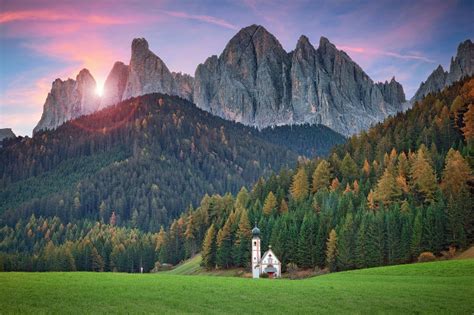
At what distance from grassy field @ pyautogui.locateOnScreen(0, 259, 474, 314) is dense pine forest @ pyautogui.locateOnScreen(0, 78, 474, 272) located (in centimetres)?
3077

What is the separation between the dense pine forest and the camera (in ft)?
252

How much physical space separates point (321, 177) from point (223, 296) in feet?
250

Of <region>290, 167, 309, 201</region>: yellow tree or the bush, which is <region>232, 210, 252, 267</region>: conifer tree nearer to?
<region>290, 167, 309, 201</region>: yellow tree

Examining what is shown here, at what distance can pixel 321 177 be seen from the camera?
11231 centimetres

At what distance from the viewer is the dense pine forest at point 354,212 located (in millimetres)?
76769

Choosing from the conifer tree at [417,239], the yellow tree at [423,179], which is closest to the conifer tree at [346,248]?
the conifer tree at [417,239]

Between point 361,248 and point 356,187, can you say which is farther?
point 356,187

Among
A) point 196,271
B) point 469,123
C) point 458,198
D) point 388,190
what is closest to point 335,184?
point 388,190

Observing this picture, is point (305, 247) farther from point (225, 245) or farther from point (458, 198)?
point (458, 198)

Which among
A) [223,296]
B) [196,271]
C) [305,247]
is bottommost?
[223,296]

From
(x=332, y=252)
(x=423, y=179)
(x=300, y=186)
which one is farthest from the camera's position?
(x=300, y=186)

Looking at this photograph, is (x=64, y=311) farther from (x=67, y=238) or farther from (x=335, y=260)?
(x=67, y=238)

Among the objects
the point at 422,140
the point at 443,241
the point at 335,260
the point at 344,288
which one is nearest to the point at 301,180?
the point at 422,140

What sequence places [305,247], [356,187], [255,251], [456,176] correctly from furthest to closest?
[356,187] < [255,251] < [305,247] < [456,176]
